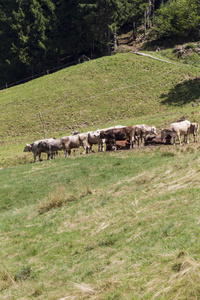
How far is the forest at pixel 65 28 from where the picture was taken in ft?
204

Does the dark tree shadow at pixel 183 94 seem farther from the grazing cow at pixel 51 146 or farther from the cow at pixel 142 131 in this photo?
the grazing cow at pixel 51 146

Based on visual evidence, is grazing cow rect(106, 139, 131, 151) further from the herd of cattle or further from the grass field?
the grass field

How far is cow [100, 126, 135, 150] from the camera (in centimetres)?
2424

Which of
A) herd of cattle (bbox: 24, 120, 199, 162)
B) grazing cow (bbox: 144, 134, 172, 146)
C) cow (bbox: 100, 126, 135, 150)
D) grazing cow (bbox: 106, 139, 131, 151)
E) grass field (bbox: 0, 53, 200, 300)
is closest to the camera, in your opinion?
grass field (bbox: 0, 53, 200, 300)

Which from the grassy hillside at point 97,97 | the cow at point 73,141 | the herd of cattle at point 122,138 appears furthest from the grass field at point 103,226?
the grassy hillside at point 97,97

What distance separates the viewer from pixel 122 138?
24641 millimetres

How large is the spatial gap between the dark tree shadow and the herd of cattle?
58.9 ft

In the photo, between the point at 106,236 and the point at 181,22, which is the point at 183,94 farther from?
the point at 106,236

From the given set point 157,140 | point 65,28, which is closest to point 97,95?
point 157,140

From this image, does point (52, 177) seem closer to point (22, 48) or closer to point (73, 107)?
point (73, 107)

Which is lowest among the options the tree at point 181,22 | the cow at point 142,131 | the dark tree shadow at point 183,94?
the cow at point 142,131

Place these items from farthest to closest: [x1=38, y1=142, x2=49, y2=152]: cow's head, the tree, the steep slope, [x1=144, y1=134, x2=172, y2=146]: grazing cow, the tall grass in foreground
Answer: the tree < the steep slope < [x1=38, y1=142, x2=49, y2=152]: cow's head < [x1=144, y1=134, x2=172, y2=146]: grazing cow < the tall grass in foreground

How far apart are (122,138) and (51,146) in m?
5.27

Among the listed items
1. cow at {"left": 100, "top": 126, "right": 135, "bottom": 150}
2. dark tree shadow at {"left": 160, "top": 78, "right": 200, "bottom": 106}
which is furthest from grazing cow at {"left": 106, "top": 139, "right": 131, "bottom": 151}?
dark tree shadow at {"left": 160, "top": 78, "right": 200, "bottom": 106}
